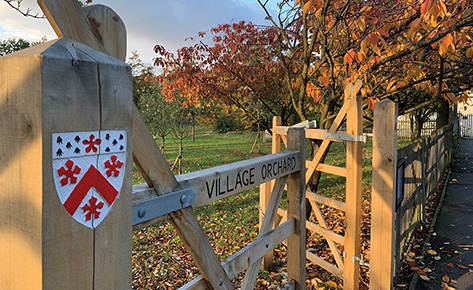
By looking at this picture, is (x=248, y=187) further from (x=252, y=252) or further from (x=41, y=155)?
(x=41, y=155)

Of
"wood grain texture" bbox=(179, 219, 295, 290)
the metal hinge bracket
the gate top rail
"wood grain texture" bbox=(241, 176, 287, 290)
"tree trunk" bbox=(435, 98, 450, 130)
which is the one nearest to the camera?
the gate top rail

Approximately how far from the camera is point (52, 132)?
73 cm

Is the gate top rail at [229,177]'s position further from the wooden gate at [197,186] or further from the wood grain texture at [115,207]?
the wood grain texture at [115,207]

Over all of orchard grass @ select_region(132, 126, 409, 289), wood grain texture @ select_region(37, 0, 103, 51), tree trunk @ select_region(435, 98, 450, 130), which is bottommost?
orchard grass @ select_region(132, 126, 409, 289)

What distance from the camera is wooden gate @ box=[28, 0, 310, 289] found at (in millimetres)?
917

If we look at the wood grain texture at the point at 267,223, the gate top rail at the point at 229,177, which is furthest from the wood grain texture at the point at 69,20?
the wood grain texture at the point at 267,223

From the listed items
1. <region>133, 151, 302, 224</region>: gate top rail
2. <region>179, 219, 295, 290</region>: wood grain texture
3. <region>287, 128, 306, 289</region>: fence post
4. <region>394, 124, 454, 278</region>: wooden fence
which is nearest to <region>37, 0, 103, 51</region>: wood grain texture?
<region>133, 151, 302, 224</region>: gate top rail

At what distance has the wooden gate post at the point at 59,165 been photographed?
718 mm

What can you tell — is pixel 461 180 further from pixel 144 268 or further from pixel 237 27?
pixel 144 268

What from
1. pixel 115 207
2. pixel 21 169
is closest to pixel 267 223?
pixel 115 207

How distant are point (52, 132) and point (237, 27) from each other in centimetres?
557

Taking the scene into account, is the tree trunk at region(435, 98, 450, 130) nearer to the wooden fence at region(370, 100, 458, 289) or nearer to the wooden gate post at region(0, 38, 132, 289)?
the wooden fence at region(370, 100, 458, 289)

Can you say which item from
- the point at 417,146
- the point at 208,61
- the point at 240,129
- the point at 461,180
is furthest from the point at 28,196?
the point at 240,129

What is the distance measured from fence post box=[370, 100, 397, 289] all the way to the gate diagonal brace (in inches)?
90.7
